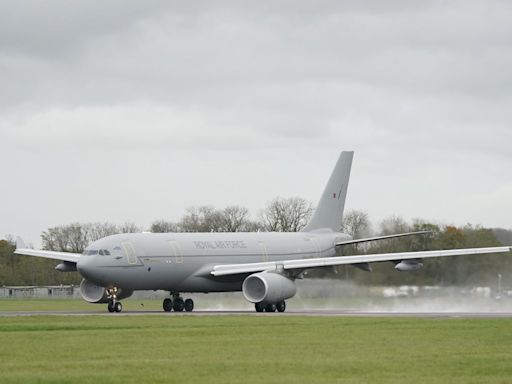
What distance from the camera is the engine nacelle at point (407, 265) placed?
5441 cm

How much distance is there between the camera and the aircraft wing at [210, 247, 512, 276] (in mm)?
54750

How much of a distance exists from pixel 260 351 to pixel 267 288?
87.5 feet

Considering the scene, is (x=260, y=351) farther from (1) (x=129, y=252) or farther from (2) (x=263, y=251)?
(2) (x=263, y=251)

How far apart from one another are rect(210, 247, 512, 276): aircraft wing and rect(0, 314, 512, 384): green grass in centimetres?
1473

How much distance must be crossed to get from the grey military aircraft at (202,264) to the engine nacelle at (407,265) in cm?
5

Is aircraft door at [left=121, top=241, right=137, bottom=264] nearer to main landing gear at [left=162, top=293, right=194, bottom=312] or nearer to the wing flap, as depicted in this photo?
the wing flap

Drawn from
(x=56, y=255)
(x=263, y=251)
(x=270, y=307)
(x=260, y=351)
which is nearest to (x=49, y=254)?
(x=56, y=255)

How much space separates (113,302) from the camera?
177 feet

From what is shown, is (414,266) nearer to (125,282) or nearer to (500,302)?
(500,302)

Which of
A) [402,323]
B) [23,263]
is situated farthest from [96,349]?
[23,263]

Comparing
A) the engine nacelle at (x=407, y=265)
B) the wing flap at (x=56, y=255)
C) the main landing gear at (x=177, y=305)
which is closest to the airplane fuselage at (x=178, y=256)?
the main landing gear at (x=177, y=305)

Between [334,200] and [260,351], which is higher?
[334,200]

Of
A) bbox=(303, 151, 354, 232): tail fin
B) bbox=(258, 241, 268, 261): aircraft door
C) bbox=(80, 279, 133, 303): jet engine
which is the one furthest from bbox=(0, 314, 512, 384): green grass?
bbox=(303, 151, 354, 232): tail fin

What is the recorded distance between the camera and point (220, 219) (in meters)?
122
